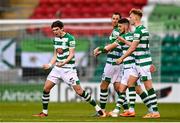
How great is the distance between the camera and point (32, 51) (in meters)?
25.3

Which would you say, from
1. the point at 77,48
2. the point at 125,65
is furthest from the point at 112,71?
the point at 77,48

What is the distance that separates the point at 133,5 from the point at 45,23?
6.59m

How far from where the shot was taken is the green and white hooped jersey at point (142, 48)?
1577 cm

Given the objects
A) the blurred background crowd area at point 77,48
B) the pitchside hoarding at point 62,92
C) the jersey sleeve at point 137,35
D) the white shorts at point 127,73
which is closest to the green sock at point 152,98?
the white shorts at point 127,73

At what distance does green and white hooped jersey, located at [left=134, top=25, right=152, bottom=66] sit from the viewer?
51.8 feet

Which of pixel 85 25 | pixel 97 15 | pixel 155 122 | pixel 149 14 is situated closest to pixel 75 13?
pixel 97 15

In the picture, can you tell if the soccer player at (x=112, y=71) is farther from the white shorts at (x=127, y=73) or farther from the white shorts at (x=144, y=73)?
the white shorts at (x=144, y=73)

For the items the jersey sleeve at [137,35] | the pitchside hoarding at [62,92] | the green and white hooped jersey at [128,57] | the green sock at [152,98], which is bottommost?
the pitchside hoarding at [62,92]

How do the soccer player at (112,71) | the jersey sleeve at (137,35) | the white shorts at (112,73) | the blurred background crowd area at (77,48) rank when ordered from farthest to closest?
the blurred background crowd area at (77,48) → the white shorts at (112,73) → the soccer player at (112,71) → the jersey sleeve at (137,35)

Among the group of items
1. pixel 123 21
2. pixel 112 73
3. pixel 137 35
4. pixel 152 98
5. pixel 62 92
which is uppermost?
pixel 123 21

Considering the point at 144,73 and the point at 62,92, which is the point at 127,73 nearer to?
the point at 144,73

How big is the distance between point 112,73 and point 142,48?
3.93ft

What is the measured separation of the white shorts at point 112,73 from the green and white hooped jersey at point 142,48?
0.96 meters

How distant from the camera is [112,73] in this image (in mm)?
16844
